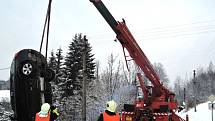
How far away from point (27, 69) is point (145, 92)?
951cm

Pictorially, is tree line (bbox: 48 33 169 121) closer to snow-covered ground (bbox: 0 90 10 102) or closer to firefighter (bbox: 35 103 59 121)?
snow-covered ground (bbox: 0 90 10 102)

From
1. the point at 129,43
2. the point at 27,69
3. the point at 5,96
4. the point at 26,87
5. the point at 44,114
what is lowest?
the point at 5,96

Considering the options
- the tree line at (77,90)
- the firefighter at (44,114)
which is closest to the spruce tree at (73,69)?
the tree line at (77,90)

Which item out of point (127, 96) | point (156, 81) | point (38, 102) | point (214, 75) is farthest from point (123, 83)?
point (214, 75)

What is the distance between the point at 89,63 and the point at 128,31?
24.6 m

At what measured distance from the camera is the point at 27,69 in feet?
38.8

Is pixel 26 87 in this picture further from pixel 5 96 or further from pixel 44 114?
pixel 5 96

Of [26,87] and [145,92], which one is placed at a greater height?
[26,87]

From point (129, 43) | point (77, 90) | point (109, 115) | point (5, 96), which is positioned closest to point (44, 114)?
point (109, 115)

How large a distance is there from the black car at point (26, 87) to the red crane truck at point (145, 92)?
6.24 meters

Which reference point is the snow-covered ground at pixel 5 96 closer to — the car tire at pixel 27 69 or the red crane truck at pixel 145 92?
the red crane truck at pixel 145 92

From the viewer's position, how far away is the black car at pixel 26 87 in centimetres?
1170

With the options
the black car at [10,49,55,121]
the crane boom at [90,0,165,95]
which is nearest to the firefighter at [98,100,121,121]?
the black car at [10,49,55,121]

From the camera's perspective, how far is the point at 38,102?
38.8ft
